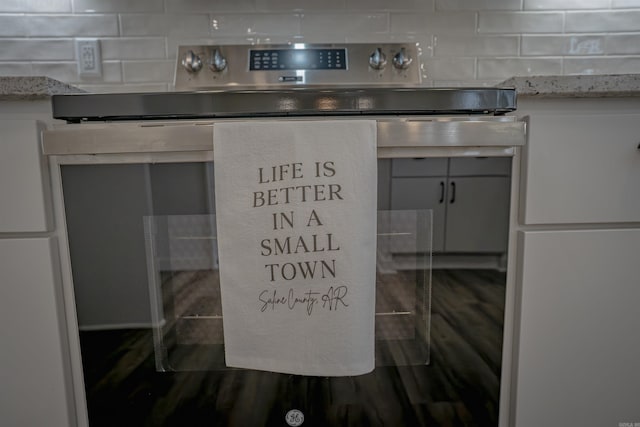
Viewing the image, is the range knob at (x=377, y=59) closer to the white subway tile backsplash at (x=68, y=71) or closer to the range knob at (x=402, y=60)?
the range knob at (x=402, y=60)

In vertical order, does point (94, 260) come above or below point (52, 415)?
above

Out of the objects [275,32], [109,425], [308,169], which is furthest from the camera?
[275,32]

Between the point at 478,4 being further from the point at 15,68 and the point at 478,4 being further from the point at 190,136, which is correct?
the point at 15,68

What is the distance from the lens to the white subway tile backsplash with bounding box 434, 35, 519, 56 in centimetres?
119

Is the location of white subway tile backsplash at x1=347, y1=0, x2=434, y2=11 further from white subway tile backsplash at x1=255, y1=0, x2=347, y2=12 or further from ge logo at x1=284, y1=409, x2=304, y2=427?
ge logo at x1=284, y1=409, x2=304, y2=427

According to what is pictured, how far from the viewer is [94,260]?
66 centimetres

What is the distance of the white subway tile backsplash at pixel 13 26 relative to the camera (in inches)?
44.8

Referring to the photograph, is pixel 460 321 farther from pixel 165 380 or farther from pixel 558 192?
pixel 165 380

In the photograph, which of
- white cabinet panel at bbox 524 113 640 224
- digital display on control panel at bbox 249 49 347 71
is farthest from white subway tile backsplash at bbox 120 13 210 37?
white cabinet panel at bbox 524 113 640 224

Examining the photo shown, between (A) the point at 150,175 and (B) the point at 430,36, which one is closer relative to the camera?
(A) the point at 150,175

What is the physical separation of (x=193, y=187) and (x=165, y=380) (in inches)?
15.1

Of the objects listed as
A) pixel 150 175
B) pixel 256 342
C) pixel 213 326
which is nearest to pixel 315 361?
pixel 256 342

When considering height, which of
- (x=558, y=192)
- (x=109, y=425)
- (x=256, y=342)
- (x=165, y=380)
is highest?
(x=558, y=192)

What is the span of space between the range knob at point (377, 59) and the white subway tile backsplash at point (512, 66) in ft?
1.23
